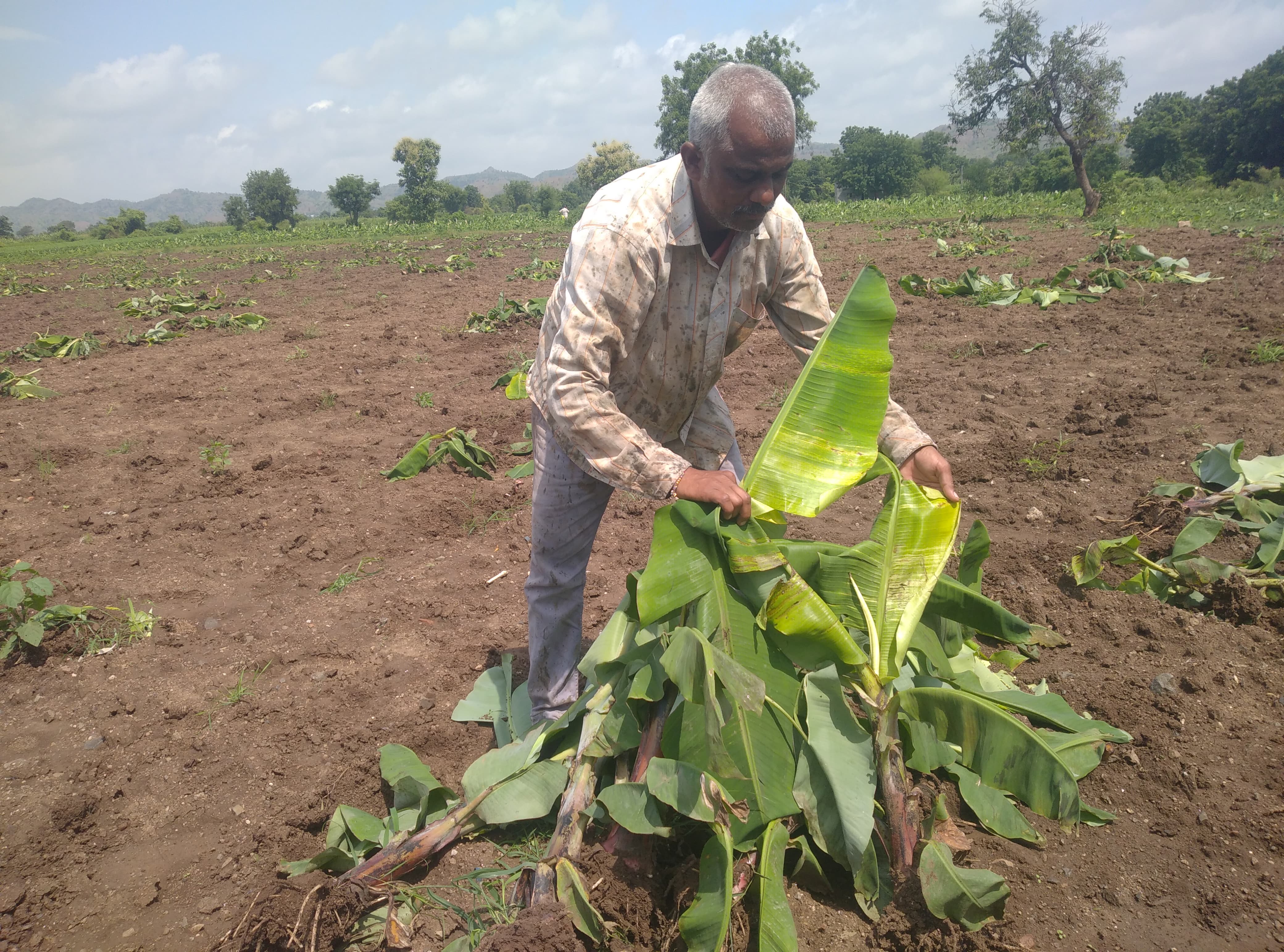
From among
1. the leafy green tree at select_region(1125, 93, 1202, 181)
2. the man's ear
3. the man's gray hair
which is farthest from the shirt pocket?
the leafy green tree at select_region(1125, 93, 1202, 181)

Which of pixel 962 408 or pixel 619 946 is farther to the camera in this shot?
pixel 962 408

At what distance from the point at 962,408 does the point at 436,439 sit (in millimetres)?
4195

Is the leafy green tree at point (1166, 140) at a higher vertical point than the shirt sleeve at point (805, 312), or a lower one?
higher

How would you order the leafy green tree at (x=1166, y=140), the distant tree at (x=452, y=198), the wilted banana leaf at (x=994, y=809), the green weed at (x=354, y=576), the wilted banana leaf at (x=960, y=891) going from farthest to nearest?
the distant tree at (x=452, y=198) < the leafy green tree at (x=1166, y=140) < the green weed at (x=354, y=576) < the wilted banana leaf at (x=994, y=809) < the wilted banana leaf at (x=960, y=891)

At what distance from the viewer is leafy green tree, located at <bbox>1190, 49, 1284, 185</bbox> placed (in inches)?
1415

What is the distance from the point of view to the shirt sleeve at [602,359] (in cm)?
201

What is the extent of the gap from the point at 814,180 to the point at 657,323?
7363 cm

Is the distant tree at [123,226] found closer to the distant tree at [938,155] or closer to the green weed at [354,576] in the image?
the green weed at [354,576]

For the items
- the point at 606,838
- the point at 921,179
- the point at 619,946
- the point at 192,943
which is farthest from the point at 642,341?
the point at 921,179

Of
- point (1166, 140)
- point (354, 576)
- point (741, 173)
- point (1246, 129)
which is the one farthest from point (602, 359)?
point (1166, 140)

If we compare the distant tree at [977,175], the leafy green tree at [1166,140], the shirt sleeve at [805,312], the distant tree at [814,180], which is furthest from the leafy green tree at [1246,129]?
the shirt sleeve at [805,312]

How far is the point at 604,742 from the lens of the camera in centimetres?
205

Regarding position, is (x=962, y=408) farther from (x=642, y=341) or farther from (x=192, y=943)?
(x=192, y=943)

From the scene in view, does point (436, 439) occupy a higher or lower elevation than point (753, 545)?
lower
